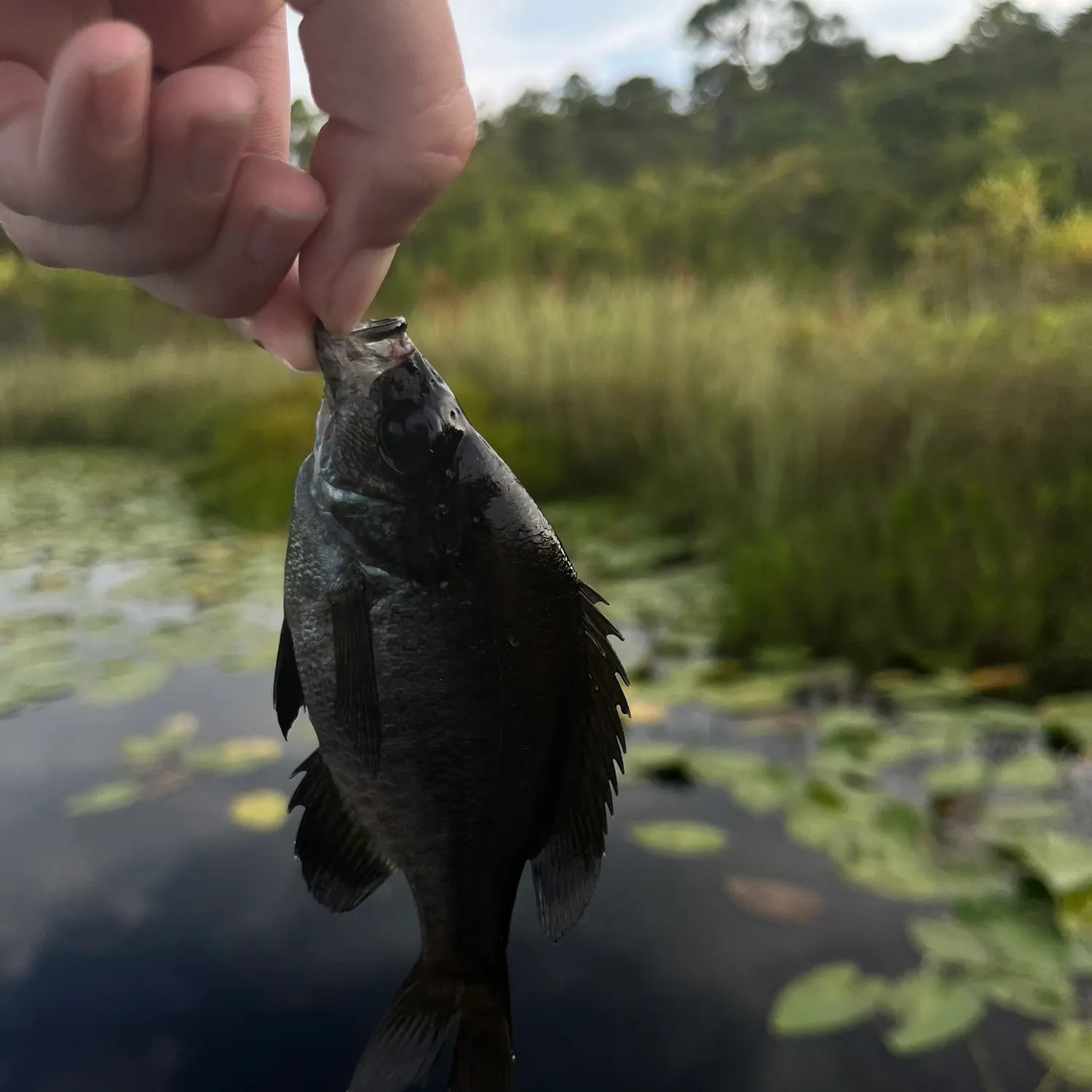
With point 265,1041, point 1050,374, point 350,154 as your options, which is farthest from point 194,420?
point 350,154

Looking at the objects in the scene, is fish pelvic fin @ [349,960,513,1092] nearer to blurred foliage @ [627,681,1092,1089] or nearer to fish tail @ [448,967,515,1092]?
fish tail @ [448,967,515,1092]

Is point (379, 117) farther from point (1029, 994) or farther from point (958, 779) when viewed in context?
point (958, 779)

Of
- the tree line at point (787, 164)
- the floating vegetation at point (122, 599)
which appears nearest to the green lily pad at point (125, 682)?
the floating vegetation at point (122, 599)

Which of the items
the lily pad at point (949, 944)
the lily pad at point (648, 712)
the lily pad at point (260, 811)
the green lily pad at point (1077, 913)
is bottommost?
the lily pad at point (949, 944)

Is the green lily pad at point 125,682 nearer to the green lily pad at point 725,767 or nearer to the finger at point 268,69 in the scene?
the green lily pad at point 725,767

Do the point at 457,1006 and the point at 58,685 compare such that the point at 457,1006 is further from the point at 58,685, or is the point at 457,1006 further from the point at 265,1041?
the point at 58,685

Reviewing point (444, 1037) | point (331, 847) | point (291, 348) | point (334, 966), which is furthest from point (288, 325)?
point (334, 966)

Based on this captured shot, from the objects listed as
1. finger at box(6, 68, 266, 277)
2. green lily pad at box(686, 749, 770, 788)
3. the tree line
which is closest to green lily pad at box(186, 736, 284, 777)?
green lily pad at box(686, 749, 770, 788)
